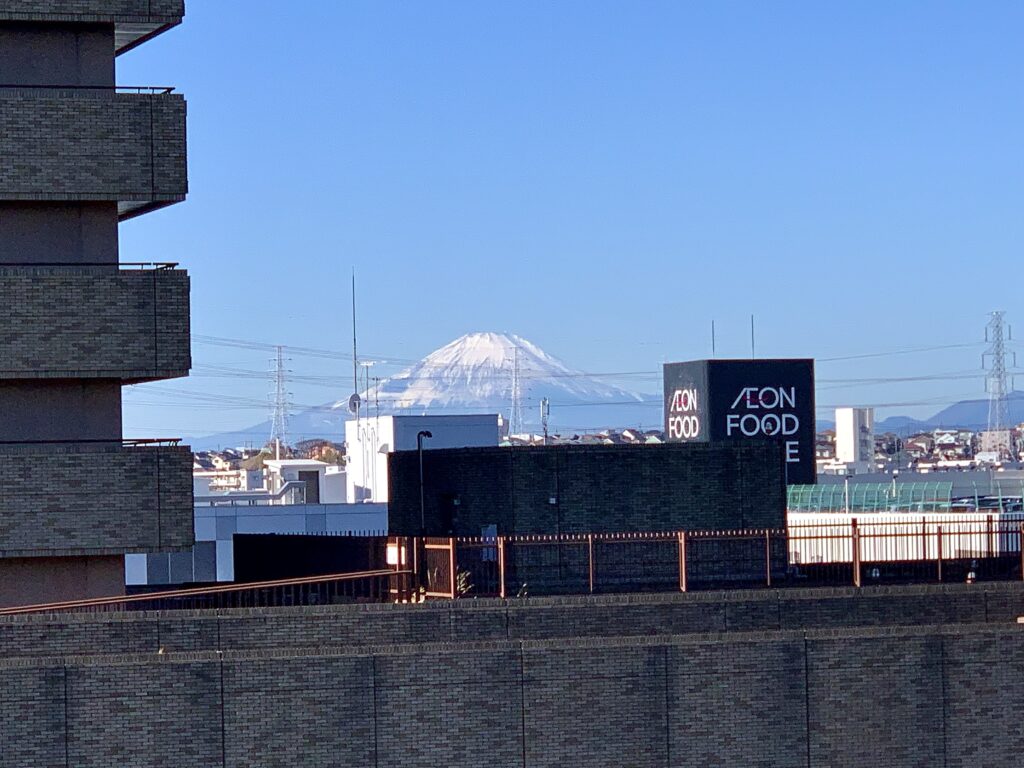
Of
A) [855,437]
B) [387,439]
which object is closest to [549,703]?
[387,439]

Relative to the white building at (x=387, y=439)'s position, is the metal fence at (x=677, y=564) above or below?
below

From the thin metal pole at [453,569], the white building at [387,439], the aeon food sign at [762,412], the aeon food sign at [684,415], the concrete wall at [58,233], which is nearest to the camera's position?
the thin metal pole at [453,569]

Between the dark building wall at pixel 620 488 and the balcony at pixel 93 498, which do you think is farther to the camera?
the dark building wall at pixel 620 488

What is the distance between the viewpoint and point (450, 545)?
2755 cm

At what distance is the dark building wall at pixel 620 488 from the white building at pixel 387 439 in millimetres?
29496

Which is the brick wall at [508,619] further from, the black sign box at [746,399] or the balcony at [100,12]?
the black sign box at [746,399]

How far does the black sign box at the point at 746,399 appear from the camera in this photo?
68.8m

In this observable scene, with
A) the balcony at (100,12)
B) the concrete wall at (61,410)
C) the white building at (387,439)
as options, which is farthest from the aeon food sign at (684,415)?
the balcony at (100,12)

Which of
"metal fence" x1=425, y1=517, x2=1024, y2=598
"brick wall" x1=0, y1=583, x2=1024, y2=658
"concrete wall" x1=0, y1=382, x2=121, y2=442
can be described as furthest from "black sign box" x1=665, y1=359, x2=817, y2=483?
"brick wall" x1=0, y1=583, x2=1024, y2=658

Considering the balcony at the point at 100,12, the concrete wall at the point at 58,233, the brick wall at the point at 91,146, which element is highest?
the balcony at the point at 100,12

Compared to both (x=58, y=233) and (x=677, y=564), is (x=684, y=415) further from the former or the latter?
(x=58, y=233)

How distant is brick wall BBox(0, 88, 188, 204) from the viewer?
94.5ft

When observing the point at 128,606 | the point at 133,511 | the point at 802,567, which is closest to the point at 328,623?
the point at 133,511

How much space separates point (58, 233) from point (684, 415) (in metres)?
44.3
